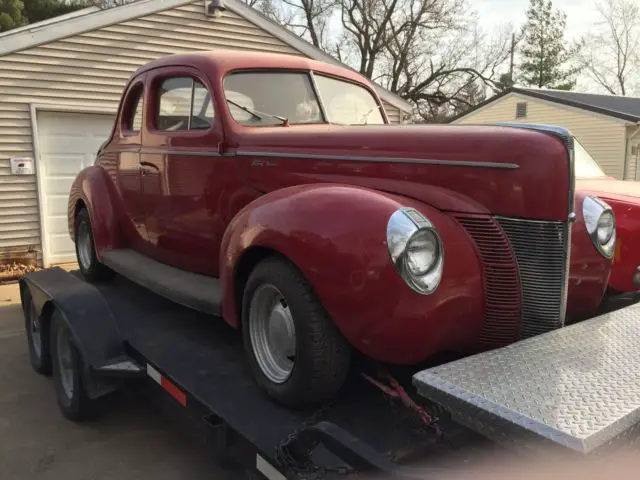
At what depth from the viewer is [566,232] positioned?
237cm

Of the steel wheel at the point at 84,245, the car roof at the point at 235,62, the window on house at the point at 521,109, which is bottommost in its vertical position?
the steel wheel at the point at 84,245

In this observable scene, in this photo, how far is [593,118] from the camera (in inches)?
760

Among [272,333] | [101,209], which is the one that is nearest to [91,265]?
[101,209]

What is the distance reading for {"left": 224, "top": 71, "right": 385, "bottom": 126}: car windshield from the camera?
3492 mm

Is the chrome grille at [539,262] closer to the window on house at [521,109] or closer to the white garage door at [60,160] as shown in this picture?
the white garage door at [60,160]

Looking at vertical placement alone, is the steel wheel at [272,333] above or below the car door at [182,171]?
below

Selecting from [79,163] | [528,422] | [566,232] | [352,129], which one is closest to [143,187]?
[352,129]

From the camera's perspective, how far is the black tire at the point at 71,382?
3352 mm

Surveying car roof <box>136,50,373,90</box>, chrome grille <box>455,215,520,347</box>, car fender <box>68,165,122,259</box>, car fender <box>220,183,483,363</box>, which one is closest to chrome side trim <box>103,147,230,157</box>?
car fender <box>68,165,122,259</box>

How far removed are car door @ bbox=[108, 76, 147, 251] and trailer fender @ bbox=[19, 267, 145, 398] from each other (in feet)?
2.57

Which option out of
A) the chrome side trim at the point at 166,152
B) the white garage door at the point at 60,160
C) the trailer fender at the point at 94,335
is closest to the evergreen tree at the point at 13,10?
the white garage door at the point at 60,160

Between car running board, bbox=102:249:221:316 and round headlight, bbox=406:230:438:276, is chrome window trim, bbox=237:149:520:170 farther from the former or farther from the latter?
car running board, bbox=102:249:221:316

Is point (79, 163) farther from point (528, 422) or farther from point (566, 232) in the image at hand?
point (528, 422)

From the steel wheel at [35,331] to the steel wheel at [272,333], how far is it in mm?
2191
